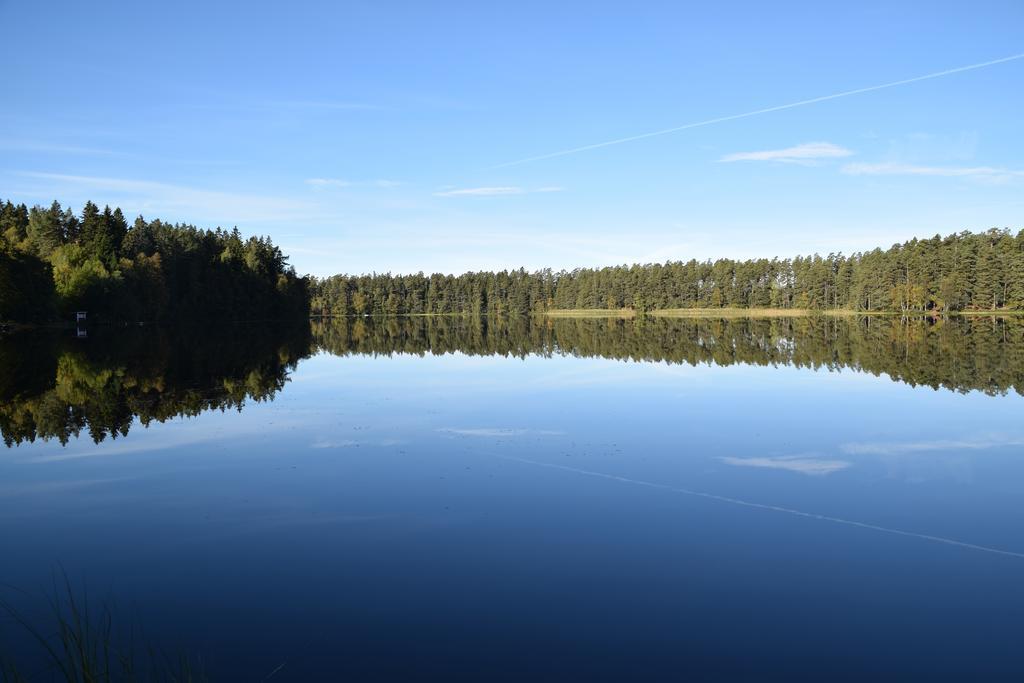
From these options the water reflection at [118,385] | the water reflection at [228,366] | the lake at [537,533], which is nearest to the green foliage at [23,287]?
the water reflection at [228,366]

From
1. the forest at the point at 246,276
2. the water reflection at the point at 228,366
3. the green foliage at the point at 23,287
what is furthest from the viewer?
the forest at the point at 246,276

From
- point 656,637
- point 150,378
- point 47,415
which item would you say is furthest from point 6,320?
point 656,637

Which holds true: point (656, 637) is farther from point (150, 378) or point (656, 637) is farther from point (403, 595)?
point (150, 378)

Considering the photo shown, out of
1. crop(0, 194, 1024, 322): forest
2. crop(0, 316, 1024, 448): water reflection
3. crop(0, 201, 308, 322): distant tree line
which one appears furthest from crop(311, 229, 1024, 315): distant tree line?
crop(0, 201, 308, 322): distant tree line

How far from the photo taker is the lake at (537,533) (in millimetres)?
6605

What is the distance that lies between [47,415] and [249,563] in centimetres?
1521

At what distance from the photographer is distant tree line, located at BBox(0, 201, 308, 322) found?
68.8 m

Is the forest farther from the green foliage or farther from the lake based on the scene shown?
the lake

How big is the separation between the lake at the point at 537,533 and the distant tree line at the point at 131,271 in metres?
55.6

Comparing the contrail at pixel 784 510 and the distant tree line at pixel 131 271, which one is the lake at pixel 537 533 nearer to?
the contrail at pixel 784 510

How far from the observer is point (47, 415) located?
20172mm

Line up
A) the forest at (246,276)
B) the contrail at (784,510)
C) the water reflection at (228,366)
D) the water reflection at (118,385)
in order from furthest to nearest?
1. the forest at (246,276)
2. the water reflection at (228,366)
3. the water reflection at (118,385)
4. the contrail at (784,510)

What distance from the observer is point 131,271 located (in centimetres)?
8262

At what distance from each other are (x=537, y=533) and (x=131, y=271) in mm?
86111
